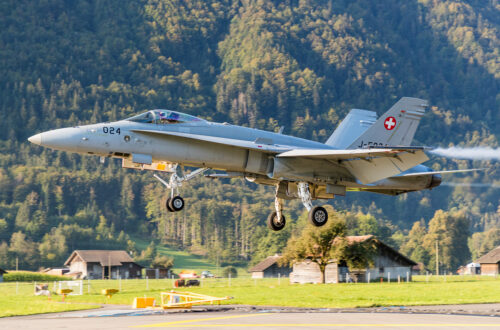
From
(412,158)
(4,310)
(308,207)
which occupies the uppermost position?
(412,158)

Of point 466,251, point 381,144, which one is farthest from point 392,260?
point 466,251

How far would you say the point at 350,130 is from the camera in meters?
38.7

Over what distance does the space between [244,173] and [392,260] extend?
228 ft

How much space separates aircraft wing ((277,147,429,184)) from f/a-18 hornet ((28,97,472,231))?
40 millimetres

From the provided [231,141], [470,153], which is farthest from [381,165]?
[470,153]

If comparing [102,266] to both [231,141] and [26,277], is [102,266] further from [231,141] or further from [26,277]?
[231,141]

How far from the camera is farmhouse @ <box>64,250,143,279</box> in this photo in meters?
136

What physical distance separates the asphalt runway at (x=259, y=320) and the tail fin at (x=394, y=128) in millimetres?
8214

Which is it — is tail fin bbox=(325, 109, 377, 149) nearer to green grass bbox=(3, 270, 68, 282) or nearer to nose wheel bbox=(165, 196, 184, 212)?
nose wheel bbox=(165, 196, 184, 212)

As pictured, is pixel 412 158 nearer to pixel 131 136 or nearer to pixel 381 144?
pixel 381 144

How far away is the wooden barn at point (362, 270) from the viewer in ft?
295

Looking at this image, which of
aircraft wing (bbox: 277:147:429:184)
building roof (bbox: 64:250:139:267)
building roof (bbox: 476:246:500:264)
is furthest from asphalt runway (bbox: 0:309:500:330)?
building roof (bbox: 64:250:139:267)

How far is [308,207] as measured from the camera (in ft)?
107

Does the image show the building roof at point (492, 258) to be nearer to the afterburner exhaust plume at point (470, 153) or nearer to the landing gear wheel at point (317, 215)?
the afterburner exhaust plume at point (470, 153)
